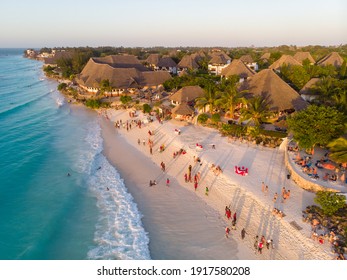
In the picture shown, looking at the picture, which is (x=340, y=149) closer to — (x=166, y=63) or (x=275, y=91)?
(x=275, y=91)

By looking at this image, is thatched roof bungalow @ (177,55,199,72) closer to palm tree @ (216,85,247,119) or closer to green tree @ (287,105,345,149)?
palm tree @ (216,85,247,119)

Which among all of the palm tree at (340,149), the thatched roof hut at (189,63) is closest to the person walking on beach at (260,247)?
the palm tree at (340,149)

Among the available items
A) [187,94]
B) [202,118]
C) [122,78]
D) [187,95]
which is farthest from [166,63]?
[202,118]

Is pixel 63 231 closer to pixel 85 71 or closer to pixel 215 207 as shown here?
pixel 215 207

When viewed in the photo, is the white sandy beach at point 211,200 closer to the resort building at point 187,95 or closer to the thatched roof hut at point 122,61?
the resort building at point 187,95

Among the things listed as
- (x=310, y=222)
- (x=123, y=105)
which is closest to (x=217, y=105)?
(x=123, y=105)
